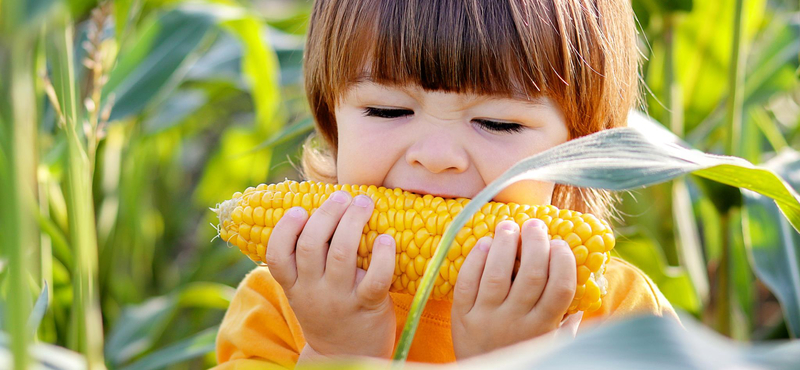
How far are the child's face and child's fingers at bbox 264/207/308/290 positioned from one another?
5.9 inches

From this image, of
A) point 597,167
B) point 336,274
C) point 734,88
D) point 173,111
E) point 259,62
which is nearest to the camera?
point 597,167

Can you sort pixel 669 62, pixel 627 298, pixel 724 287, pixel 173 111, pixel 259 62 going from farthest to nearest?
pixel 173 111 → pixel 259 62 → pixel 669 62 → pixel 724 287 → pixel 627 298

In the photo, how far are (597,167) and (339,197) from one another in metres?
0.35

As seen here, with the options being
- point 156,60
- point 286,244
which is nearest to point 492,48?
point 286,244

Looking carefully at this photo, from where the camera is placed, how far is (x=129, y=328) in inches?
58.8

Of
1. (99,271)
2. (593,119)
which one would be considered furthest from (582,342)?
(99,271)

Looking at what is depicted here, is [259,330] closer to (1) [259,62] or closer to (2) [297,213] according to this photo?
(2) [297,213]

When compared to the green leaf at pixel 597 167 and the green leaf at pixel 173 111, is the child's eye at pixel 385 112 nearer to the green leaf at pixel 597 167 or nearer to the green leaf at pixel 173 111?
the green leaf at pixel 597 167

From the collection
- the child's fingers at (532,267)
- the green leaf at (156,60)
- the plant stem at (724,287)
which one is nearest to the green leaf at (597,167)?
the child's fingers at (532,267)

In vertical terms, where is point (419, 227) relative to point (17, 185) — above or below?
below

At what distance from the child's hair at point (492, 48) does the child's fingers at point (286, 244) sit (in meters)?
0.22

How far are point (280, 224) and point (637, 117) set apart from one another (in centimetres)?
74

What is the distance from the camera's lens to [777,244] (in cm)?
129

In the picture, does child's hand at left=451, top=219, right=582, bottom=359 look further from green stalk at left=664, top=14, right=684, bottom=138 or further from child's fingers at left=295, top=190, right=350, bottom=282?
green stalk at left=664, top=14, right=684, bottom=138
